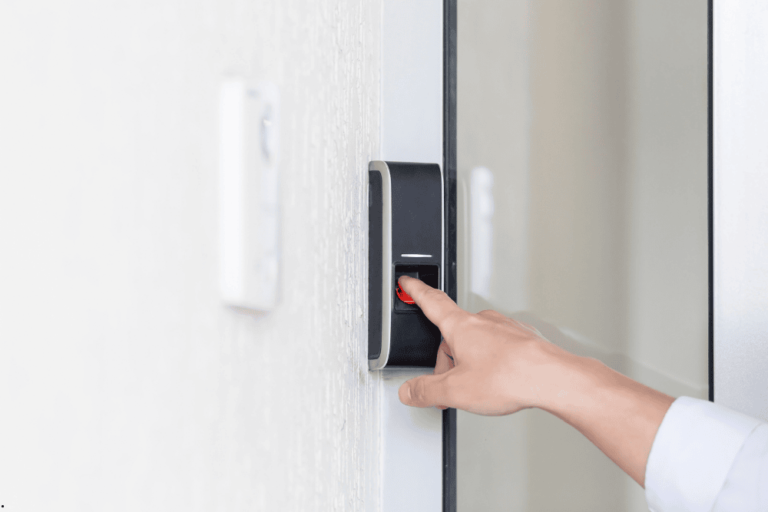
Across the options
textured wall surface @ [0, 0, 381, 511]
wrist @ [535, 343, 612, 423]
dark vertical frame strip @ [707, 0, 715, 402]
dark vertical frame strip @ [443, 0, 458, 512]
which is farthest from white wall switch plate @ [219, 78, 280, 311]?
dark vertical frame strip @ [707, 0, 715, 402]

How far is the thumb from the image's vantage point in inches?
19.9

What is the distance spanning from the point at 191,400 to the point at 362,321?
1.40ft

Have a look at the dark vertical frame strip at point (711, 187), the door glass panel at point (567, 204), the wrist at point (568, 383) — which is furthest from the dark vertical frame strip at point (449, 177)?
the dark vertical frame strip at point (711, 187)

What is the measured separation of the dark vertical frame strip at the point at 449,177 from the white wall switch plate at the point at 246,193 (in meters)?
0.54

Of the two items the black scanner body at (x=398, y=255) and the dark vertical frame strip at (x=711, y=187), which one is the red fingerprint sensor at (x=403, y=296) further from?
the dark vertical frame strip at (x=711, y=187)

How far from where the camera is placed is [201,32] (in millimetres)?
92

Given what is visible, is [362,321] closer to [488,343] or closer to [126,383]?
[488,343]

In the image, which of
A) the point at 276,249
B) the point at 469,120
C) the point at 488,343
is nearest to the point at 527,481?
the point at 488,343

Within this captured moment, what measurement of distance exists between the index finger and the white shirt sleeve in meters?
0.21

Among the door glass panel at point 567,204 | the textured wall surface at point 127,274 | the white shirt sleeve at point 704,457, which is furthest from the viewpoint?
the door glass panel at point 567,204

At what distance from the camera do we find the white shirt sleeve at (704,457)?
0.37 meters

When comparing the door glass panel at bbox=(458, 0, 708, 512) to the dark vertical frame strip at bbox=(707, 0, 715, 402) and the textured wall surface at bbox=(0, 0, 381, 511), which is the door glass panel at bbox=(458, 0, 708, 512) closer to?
the dark vertical frame strip at bbox=(707, 0, 715, 402)

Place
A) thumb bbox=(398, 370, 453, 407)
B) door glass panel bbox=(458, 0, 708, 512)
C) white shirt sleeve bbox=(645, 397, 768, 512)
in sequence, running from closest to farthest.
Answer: white shirt sleeve bbox=(645, 397, 768, 512)
thumb bbox=(398, 370, 453, 407)
door glass panel bbox=(458, 0, 708, 512)

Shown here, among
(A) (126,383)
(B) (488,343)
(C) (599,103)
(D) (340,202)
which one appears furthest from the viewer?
(C) (599,103)
